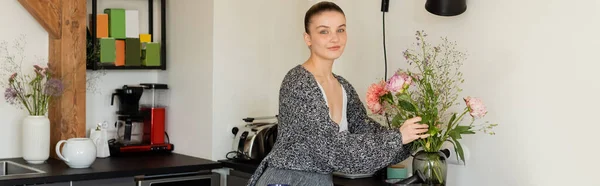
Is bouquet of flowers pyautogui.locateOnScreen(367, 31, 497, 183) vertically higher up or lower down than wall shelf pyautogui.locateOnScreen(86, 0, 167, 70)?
lower down

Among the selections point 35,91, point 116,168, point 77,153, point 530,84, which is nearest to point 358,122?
point 530,84

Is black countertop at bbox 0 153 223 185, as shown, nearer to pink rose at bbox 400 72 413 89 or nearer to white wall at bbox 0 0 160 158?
white wall at bbox 0 0 160 158

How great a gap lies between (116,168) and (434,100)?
161cm

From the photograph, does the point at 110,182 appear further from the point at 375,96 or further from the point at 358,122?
the point at 375,96

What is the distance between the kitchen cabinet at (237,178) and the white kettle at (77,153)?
666 millimetres

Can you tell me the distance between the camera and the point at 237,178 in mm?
3846

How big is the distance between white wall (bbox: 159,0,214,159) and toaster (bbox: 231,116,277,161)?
0.55ft

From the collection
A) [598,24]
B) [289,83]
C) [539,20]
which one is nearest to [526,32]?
[539,20]

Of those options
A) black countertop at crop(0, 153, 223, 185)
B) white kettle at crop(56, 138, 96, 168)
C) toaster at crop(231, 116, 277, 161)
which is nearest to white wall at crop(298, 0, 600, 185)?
toaster at crop(231, 116, 277, 161)

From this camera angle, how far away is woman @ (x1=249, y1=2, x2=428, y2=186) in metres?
2.74

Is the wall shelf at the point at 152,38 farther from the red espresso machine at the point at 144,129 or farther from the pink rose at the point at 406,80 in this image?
the pink rose at the point at 406,80

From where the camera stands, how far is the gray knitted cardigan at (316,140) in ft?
8.96

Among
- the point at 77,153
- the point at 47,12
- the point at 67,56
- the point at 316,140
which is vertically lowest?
the point at 77,153

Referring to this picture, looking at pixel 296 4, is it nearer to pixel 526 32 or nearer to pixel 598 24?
pixel 526 32
